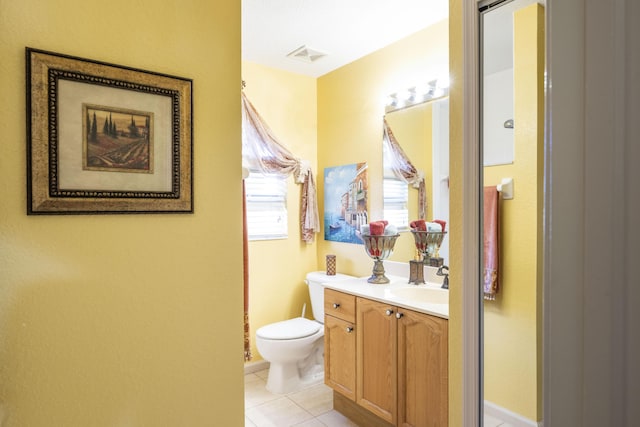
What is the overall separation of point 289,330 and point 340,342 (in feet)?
1.68

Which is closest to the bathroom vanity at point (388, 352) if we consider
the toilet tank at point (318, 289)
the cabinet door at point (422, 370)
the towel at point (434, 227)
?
the cabinet door at point (422, 370)

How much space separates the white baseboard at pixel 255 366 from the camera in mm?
3123

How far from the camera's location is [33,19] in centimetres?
108

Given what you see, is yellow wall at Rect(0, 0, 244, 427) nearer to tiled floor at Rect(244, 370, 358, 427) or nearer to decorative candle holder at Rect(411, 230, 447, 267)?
tiled floor at Rect(244, 370, 358, 427)

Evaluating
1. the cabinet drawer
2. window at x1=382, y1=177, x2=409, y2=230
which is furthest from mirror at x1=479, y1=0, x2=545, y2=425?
window at x1=382, y1=177, x2=409, y2=230

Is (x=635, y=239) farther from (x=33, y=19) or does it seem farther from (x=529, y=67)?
(x=33, y=19)

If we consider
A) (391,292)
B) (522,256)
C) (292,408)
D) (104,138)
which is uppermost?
(104,138)

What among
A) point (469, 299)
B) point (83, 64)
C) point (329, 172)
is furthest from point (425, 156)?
point (83, 64)

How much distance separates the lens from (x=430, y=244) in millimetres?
2453

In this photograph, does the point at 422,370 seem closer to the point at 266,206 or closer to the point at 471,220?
the point at 471,220

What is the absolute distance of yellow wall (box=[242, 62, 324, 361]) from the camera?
315cm

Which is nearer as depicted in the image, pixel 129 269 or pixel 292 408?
pixel 129 269

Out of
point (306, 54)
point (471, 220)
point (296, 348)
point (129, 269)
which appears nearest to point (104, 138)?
point (129, 269)

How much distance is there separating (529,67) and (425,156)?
4.51ft
